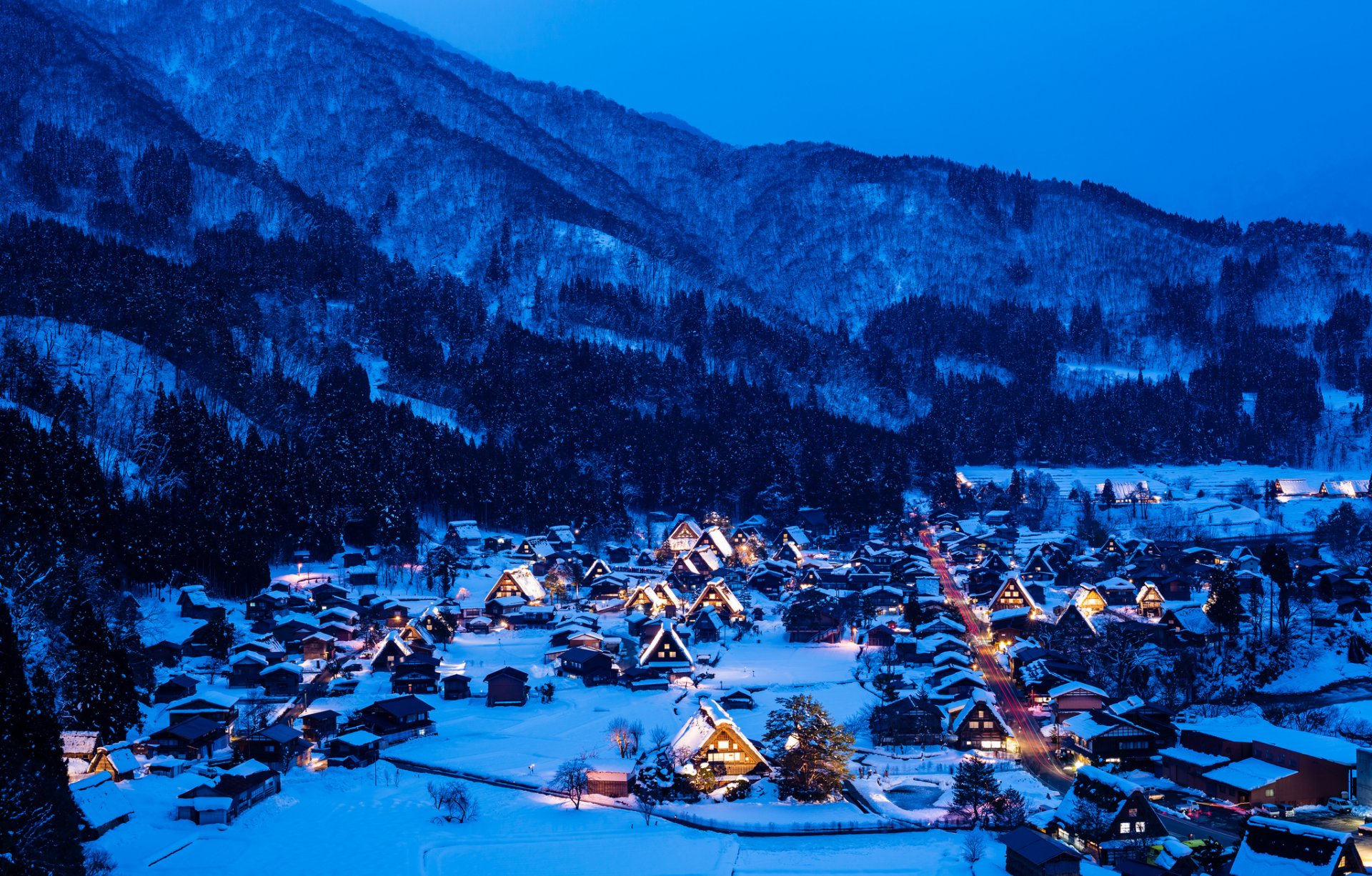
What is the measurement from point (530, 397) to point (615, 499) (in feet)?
73.0

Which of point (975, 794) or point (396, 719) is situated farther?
point (396, 719)

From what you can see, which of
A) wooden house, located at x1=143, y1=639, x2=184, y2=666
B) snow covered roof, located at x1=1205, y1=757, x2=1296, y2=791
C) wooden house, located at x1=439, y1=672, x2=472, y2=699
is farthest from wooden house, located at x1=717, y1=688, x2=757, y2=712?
wooden house, located at x1=143, y1=639, x2=184, y2=666

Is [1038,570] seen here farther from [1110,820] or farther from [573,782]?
[573,782]

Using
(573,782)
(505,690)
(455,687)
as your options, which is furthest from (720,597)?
(573,782)

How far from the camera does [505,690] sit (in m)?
37.2

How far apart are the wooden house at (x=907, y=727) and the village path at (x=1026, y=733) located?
2.88 meters

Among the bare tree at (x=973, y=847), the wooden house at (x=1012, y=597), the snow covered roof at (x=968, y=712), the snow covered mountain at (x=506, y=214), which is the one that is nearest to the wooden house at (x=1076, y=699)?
the snow covered roof at (x=968, y=712)

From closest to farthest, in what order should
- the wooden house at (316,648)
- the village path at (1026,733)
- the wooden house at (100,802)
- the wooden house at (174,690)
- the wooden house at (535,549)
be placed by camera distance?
the wooden house at (100,802)
the village path at (1026,733)
the wooden house at (174,690)
the wooden house at (316,648)
the wooden house at (535,549)

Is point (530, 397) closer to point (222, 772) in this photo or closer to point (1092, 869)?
point (222, 772)

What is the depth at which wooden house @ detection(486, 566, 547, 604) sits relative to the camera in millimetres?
52719

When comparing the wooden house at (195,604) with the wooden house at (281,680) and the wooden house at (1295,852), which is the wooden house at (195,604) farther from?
the wooden house at (1295,852)

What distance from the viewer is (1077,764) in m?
30.7

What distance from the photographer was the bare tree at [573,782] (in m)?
26.5

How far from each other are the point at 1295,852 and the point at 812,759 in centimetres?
1157
